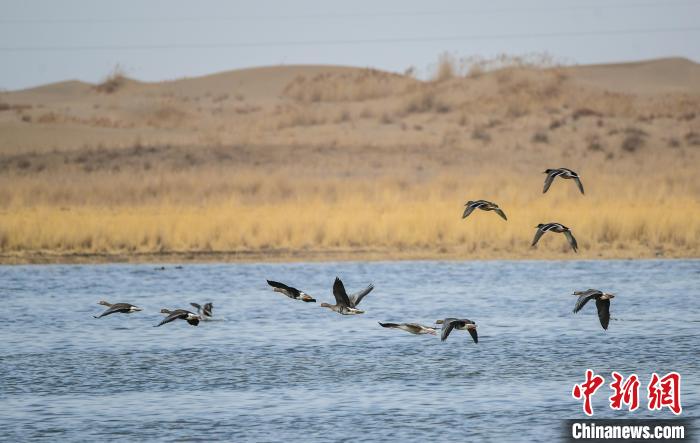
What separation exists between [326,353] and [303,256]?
11.8 meters

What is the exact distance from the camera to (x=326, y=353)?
17984 millimetres

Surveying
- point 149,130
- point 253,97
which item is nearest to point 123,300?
point 149,130

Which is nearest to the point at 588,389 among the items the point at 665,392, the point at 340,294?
the point at 665,392

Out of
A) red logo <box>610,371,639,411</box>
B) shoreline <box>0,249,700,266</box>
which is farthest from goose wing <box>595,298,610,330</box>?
shoreline <box>0,249,700,266</box>

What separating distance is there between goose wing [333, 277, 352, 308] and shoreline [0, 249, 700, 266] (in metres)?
14.9

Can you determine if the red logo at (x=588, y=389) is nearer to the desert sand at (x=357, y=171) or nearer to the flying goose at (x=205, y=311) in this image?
the flying goose at (x=205, y=311)

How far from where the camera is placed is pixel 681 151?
45.0 m

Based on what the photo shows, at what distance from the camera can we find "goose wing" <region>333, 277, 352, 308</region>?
1389 cm

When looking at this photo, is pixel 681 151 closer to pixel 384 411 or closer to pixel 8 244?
pixel 8 244

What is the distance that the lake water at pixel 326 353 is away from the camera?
45.4 ft

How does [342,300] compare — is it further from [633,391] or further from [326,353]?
[326,353]

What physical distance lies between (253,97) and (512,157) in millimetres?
34621

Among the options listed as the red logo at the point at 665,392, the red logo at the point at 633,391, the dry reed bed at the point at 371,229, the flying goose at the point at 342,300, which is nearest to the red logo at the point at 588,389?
the red logo at the point at 633,391

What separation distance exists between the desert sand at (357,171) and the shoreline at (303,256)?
58mm
